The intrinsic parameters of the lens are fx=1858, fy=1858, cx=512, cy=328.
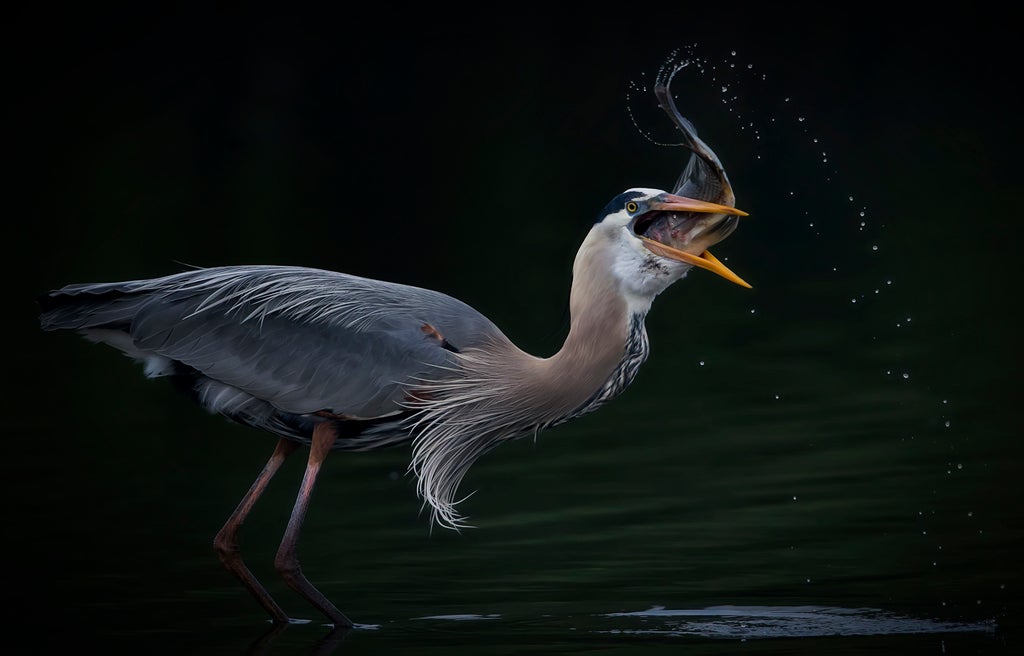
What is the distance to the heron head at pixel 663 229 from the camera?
245 inches

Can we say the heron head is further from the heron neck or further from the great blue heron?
the heron neck

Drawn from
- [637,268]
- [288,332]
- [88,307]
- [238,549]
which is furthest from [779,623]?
[88,307]

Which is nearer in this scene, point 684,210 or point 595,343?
point 684,210

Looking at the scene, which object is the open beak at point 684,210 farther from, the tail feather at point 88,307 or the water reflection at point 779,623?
the tail feather at point 88,307

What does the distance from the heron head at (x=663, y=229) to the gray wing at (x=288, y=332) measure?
75cm

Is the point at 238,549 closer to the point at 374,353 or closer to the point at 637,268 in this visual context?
the point at 374,353

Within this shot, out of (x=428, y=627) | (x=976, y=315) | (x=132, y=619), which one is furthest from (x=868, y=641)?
(x=976, y=315)

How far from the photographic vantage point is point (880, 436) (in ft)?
29.7

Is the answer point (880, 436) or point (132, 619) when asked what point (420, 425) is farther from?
point (880, 436)

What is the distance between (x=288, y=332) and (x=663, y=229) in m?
1.44

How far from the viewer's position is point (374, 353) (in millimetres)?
6664

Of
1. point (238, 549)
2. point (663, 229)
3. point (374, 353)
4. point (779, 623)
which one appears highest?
point (663, 229)

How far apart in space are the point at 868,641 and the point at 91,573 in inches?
116

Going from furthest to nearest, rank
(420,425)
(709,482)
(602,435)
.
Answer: (602,435) < (709,482) < (420,425)
